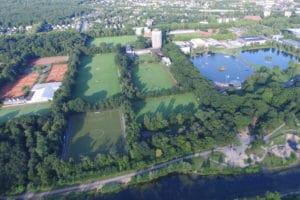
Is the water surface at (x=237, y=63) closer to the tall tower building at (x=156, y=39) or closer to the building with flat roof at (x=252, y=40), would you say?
the building with flat roof at (x=252, y=40)

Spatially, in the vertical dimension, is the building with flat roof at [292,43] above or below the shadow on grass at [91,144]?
above

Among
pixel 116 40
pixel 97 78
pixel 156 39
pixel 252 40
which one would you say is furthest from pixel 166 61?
pixel 252 40

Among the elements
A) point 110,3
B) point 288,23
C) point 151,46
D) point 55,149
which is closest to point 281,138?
point 55,149

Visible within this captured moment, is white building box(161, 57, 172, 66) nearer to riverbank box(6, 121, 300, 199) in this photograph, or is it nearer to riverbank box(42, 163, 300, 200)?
riverbank box(6, 121, 300, 199)

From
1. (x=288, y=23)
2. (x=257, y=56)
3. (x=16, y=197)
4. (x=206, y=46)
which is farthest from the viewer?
(x=288, y=23)

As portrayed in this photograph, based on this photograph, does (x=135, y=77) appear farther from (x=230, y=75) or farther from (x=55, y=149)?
(x=55, y=149)

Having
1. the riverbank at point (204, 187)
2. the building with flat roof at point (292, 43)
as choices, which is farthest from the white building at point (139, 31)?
the riverbank at point (204, 187)

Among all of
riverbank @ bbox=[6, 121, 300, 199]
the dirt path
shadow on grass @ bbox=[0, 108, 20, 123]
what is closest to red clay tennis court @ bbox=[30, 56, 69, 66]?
shadow on grass @ bbox=[0, 108, 20, 123]

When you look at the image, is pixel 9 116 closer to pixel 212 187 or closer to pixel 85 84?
pixel 85 84
